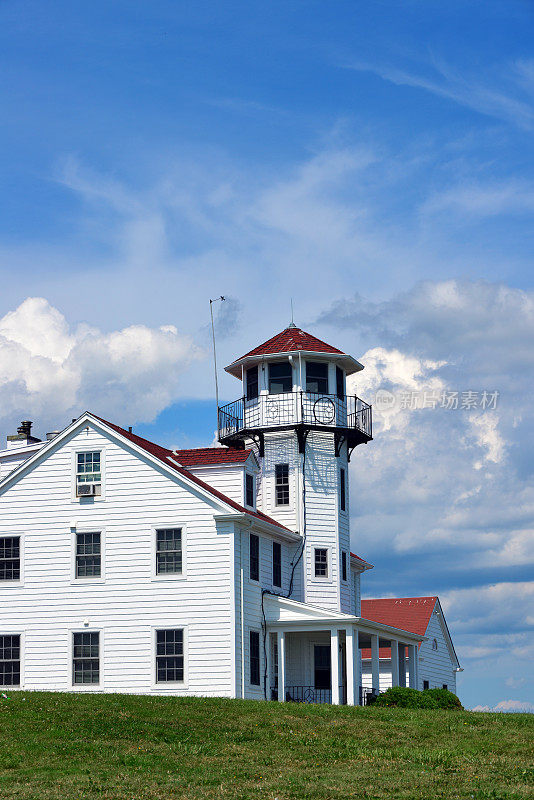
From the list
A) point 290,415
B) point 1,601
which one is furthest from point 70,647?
point 290,415

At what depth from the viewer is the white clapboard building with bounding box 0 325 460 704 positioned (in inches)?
1415

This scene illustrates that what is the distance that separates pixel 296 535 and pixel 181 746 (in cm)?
1880

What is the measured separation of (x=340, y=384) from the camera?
149 feet

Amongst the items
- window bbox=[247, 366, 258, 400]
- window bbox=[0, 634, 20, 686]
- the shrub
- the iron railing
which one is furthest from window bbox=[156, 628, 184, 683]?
window bbox=[247, 366, 258, 400]

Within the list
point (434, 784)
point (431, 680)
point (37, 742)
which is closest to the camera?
point (434, 784)

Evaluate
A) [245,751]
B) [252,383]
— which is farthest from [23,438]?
[245,751]

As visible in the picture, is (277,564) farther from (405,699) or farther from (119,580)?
(405,699)

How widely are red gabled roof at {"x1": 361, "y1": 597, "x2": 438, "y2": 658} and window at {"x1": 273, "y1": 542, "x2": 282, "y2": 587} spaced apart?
516 inches

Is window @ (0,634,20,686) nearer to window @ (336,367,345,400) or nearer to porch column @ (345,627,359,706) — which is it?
porch column @ (345,627,359,706)

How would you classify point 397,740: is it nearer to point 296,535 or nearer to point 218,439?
point 296,535

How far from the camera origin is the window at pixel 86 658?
3662 cm

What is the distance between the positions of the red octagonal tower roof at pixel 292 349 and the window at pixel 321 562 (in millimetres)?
7658

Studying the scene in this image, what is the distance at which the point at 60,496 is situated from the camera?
38188 millimetres

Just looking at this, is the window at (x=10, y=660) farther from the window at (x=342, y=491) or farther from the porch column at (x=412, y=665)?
the porch column at (x=412, y=665)
